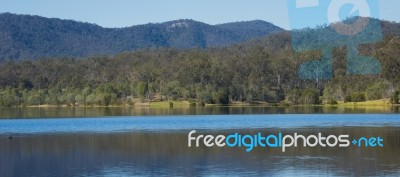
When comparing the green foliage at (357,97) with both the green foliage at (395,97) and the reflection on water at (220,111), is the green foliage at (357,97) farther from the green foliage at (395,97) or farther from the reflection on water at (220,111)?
the green foliage at (395,97)

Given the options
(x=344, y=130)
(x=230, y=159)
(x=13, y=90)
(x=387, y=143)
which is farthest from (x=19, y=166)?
(x=13, y=90)

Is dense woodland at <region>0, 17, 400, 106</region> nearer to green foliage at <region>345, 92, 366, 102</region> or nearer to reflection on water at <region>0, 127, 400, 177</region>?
green foliage at <region>345, 92, 366, 102</region>

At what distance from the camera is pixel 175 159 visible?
2958 cm

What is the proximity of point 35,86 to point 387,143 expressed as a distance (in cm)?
11802

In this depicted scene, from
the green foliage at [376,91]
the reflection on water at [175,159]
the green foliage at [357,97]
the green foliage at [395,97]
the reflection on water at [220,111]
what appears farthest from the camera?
the green foliage at [357,97]

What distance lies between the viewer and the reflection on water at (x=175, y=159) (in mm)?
25703

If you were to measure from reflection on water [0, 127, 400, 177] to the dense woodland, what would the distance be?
6032 cm

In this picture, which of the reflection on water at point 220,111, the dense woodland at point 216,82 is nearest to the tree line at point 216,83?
the dense woodland at point 216,82

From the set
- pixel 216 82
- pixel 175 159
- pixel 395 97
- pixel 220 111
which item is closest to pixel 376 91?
pixel 395 97

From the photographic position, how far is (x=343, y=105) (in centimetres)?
9825

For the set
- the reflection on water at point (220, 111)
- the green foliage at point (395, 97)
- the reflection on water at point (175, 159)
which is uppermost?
the green foliage at point (395, 97)

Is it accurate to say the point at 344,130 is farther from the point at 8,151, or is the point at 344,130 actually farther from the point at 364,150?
the point at 8,151

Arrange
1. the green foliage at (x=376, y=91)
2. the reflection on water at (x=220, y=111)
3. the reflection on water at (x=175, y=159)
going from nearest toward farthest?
the reflection on water at (x=175, y=159), the reflection on water at (x=220, y=111), the green foliage at (x=376, y=91)

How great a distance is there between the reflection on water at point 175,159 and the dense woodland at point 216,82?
6032 centimetres
